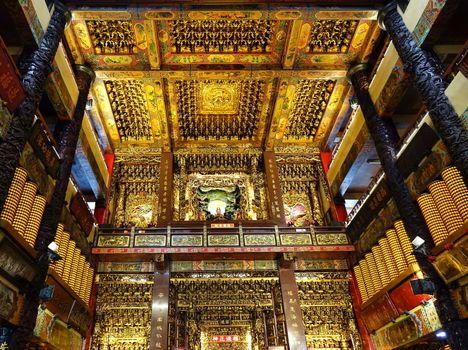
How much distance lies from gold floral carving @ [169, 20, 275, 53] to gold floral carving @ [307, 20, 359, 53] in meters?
1.04

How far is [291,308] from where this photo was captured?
27.1 feet

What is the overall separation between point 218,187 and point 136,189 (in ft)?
8.60

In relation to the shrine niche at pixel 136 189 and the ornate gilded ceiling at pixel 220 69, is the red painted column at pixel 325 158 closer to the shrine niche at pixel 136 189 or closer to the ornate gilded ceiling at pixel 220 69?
the ornate gilded ceiling at pixel 220 69

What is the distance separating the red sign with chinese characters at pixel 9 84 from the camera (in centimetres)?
442

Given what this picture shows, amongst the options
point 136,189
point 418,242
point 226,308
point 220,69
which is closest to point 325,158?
point 220,69

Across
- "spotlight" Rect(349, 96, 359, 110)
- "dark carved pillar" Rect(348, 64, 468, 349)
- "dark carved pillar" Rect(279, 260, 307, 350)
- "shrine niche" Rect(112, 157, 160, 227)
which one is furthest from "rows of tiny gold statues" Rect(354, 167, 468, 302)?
"shrine niche" Rect(112, 157, 160, 227)

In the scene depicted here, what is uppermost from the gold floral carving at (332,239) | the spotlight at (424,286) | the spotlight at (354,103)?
the spotlight at (354,103)

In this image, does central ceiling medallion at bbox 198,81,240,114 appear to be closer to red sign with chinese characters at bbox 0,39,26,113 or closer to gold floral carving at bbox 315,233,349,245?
gold floral carving at bbox 315,233,349,245

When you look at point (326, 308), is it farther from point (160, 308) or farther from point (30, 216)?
point (30, 216)

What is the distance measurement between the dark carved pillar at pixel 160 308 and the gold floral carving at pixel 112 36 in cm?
518

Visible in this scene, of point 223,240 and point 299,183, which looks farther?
point 299,183

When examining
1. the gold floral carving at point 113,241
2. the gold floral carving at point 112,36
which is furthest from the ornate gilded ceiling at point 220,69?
the gold floral carving at point 113,241

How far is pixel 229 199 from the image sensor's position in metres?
11.1

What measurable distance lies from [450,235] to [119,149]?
30.6 feet
